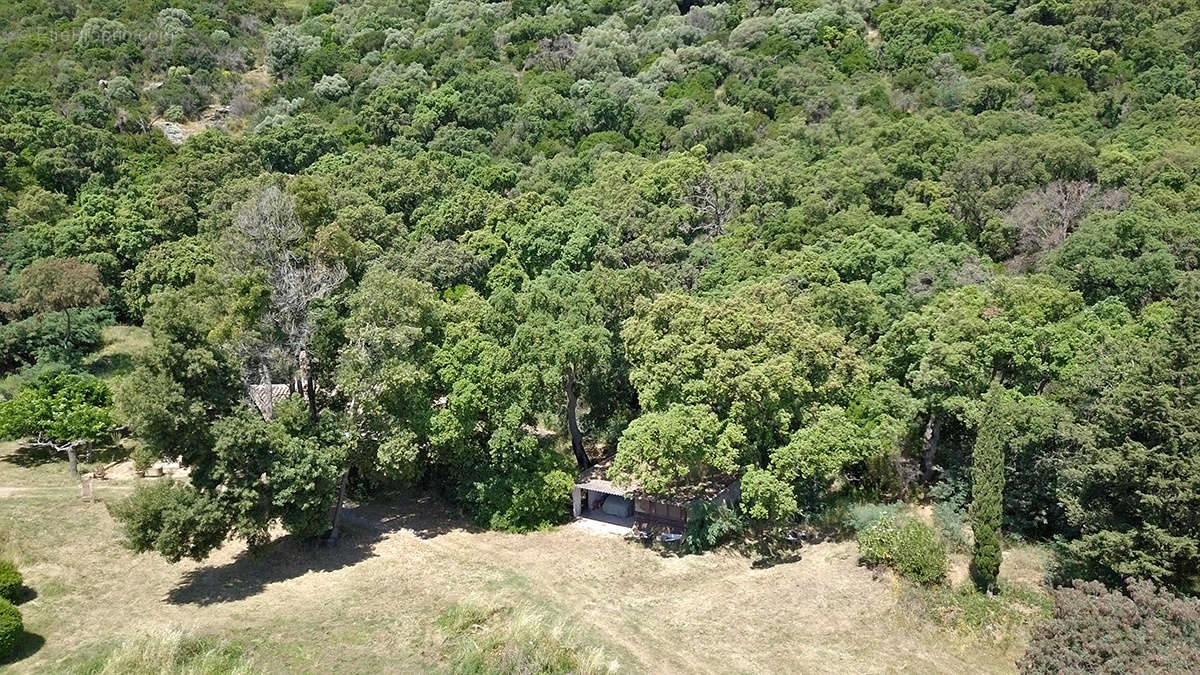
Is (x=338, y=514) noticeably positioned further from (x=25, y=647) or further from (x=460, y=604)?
(x=25, y=647)

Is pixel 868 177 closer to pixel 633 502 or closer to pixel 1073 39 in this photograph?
pixel 633 502

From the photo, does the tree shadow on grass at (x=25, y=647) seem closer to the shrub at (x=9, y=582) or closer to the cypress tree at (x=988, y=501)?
the shrub at (x=9, y=582)

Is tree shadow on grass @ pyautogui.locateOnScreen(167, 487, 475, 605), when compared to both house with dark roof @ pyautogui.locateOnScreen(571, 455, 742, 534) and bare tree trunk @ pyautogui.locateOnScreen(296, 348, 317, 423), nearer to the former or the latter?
bare tree trunk @ pyautogui.locateOnScreen(296, 348, 317, 423)

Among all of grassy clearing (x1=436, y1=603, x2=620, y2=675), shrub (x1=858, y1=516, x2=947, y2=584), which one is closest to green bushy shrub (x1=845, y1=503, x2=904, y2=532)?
shrub (x1=858, y1=516, x2=947, y2=584)

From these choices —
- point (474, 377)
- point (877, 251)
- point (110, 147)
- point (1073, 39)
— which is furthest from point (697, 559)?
point (1073, 39)

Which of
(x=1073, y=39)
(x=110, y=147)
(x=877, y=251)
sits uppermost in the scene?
(x=1073, y=39)

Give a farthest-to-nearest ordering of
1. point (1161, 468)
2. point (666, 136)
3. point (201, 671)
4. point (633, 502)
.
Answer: point (666, 136)
point (633, 502)
point (1161, 468)
point (201, 671)

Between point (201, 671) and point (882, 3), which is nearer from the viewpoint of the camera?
point (201, 671)
